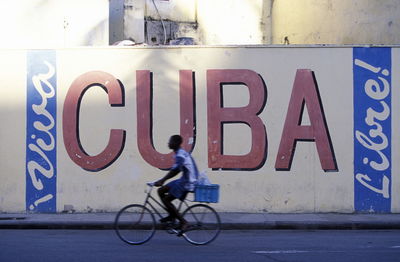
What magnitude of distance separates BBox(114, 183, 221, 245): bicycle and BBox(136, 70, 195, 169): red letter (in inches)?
161

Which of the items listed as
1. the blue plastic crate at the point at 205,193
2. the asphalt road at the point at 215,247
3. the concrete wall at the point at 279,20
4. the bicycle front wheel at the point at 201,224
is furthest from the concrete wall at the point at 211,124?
the blue plastic crate at the point at 205,193

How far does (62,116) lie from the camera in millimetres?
14352

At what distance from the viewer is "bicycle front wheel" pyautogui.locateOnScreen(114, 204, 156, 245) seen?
10117mm

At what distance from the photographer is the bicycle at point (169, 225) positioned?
10.1 metres

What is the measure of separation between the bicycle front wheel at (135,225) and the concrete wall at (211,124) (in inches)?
160

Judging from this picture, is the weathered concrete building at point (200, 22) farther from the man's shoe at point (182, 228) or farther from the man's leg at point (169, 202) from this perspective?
the man's shoe at point (182, 228)

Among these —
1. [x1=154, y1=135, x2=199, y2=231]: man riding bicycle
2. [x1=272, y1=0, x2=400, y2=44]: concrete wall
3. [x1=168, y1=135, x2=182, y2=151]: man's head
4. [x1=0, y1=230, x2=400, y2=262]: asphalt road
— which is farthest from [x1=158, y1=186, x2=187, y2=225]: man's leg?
[x1=272, y1=0, x2=400, y2=44]: concrete wall

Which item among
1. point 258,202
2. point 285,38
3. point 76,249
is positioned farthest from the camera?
point 285,38

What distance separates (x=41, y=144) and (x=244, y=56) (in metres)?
5.05

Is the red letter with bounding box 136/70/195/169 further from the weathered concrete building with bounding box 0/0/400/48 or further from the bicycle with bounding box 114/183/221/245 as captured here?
the bicycle with bounding box 114/183/221/245

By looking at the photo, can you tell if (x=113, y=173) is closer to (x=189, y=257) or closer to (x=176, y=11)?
(x=189, y=257)

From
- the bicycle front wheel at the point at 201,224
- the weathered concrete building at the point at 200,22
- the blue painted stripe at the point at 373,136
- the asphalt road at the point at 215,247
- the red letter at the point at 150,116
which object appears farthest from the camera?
the weathered concrete building at the point at 200,22

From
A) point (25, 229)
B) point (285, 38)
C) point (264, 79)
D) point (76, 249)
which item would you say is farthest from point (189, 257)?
point (285, 38)

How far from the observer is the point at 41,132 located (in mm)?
14352
